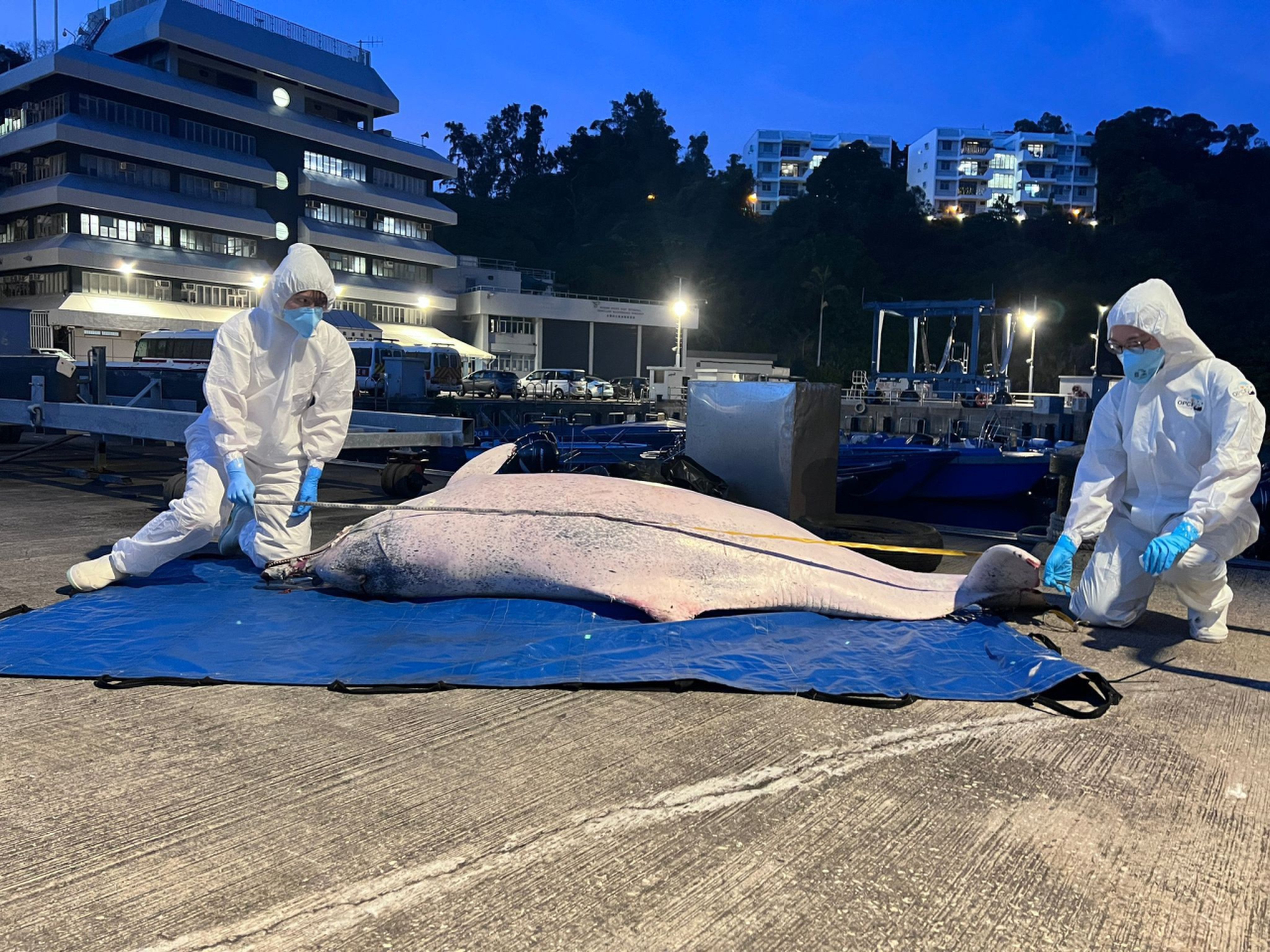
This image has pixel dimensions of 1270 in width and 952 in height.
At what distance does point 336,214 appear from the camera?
58.6 metres

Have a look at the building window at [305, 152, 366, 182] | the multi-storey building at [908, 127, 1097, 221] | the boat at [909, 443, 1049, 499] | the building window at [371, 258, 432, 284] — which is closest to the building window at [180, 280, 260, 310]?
the building window at [371, 258, 432, 284]

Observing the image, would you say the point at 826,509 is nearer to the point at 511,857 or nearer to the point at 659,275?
the point at 511,857

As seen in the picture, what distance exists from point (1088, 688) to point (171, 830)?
344cm

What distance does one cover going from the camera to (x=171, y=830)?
2.66 metres

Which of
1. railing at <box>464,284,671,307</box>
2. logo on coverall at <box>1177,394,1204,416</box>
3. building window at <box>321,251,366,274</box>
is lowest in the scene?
logo on coverall at <box>1177,394,1204,416</box>

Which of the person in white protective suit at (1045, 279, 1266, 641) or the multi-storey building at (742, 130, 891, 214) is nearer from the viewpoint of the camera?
the person in white protective suit at (1045, 279, 1266, 641)

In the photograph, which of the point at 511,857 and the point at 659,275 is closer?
the point at 511,857

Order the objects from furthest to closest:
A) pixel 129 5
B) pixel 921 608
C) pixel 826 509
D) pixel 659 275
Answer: pixel 659 275 < pixel 129 5 < pixel 826 509 < pixel 921 608

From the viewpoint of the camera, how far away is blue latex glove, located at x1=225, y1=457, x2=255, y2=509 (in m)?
5.61

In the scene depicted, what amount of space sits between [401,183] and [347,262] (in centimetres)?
742

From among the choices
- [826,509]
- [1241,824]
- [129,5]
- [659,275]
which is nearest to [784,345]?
[659,275]

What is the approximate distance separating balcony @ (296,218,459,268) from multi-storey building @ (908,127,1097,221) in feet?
219

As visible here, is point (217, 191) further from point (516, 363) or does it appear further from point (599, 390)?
point (599, 390)

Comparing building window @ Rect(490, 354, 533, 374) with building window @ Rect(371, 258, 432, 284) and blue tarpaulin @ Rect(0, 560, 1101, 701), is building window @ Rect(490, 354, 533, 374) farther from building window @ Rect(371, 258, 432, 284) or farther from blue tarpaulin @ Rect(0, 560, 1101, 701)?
blue tarpaulin @ Rect(0, 560, 1101, 701)
